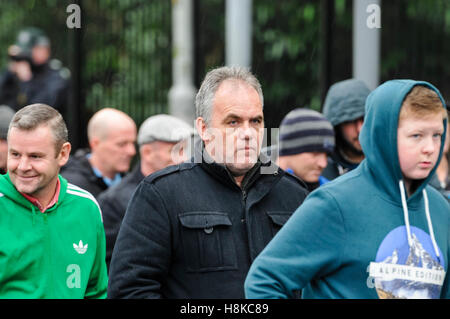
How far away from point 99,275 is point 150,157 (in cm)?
231

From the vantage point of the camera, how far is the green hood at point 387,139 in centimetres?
268

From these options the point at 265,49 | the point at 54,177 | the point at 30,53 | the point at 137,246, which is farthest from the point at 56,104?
the point at 137,246

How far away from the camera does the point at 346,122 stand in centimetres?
547

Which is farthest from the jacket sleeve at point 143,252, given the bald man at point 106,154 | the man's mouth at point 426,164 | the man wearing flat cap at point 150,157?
the bald man at point 106,154

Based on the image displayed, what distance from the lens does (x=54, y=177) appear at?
3.64m

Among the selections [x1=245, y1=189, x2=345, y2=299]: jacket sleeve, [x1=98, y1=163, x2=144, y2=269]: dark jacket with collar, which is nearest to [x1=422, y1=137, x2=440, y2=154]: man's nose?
[x1=245, y1=189, x2=345, y2=299]: jacket sleeve

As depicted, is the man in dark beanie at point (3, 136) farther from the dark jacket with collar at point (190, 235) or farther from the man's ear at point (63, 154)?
the dark jacket with collar at point (190, 235)

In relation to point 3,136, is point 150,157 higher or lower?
lower

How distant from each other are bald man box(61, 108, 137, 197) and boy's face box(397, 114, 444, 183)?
3.98 m

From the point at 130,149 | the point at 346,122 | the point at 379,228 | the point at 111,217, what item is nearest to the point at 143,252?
the point at 379,228

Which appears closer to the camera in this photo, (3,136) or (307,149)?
(307,149)

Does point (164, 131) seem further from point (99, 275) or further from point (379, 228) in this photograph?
point (379, 228)
